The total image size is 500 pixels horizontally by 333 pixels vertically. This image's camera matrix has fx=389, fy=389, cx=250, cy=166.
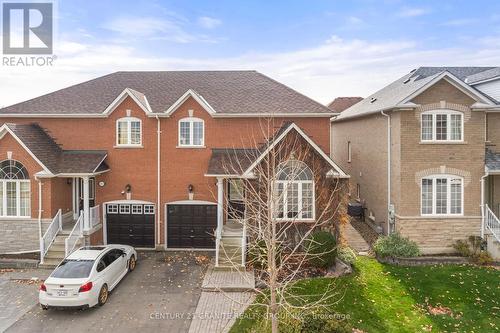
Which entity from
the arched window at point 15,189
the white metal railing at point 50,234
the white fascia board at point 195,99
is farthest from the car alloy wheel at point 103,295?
the white fascia board at point 195,99

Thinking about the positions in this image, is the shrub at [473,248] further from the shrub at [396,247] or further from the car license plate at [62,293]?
the car license plate at [62,293]

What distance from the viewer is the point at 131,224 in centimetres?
2123

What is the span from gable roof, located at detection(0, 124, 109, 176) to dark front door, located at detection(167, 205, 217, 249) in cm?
455

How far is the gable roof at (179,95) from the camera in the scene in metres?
21.1

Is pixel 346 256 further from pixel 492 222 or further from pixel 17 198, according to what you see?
pixel 17 198

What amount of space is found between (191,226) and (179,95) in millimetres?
7908

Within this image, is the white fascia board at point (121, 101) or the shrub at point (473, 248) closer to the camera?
the shrub at point (473, 248)

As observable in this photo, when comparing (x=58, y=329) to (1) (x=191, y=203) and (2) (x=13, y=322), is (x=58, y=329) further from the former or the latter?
(1) (x=191, y=203)

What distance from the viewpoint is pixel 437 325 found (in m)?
12.3

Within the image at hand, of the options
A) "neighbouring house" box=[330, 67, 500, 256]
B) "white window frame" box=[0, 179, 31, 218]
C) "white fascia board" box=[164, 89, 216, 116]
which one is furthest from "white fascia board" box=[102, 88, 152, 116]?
"neighbouring house" box=[330, 67, 500, 256]

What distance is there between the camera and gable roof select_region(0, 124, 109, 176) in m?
18.9

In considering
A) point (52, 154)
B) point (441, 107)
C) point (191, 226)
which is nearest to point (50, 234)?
point (52, 154)

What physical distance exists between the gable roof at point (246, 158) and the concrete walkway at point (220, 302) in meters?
4.45

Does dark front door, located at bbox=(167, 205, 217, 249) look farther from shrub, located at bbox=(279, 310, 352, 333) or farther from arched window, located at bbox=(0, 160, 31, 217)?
shrub, located at bbox=(279, 310, 352, 333)
